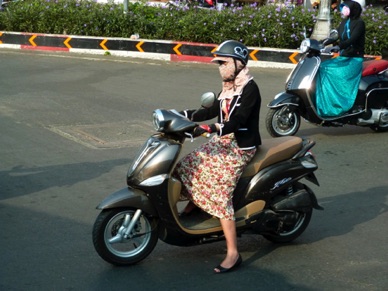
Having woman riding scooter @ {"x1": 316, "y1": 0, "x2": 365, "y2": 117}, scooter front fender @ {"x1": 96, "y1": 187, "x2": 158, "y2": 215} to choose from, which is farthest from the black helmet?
woman riding scooter @ {"x1": 316, "y1": 0, "x2": 365, "y2": 117}

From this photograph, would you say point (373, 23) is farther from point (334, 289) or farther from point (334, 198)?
point (334, 289)

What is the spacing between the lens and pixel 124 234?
5.21 metres

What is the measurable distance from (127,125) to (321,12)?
7.36m

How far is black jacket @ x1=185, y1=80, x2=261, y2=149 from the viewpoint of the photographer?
5262 mm

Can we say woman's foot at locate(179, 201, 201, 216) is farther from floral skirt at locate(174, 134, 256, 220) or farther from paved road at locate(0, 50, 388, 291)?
paved road at locate(0, 50, 388, 291)

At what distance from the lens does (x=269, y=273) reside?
535 cm

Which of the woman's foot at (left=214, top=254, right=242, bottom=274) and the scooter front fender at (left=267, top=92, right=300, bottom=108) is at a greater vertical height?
the scooter front fender at (left=267, top=92, right=300, bottom=108)

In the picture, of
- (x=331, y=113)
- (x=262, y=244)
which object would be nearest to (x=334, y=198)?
(x=262, y=244)

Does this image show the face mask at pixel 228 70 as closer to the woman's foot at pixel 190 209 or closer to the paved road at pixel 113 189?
the woman's foot at pixel 190 209

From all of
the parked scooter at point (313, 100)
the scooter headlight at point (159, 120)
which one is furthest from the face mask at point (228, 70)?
the parked scooter at point (313, 100)

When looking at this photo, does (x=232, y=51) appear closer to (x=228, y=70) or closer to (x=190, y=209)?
(x=228, y=70)

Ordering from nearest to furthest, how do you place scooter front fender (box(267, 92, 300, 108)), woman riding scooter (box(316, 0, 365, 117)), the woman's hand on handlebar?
the woman's hand on handlebar < scooter front fender (box(267, 92, 300, 108)) < woman riding scooter (box(316, 0, 365, 117))

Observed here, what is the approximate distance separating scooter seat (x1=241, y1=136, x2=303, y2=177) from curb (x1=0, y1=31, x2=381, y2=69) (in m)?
9.99

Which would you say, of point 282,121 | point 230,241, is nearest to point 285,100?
point 282,121
